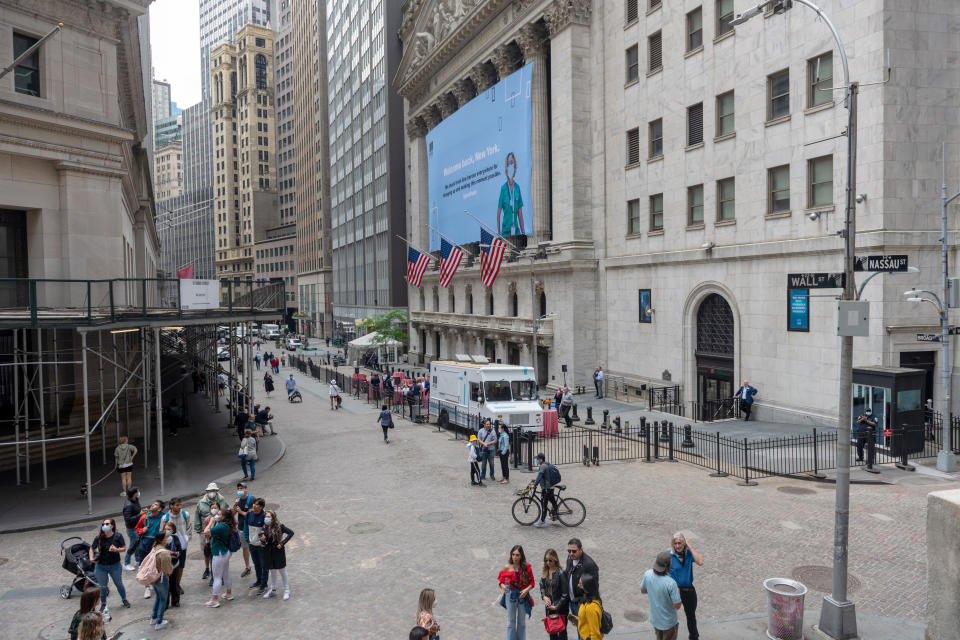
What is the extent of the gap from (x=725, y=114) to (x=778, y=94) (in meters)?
3.11

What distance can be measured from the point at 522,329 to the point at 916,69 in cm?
2494

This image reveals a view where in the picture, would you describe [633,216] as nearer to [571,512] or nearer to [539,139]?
[539,139]

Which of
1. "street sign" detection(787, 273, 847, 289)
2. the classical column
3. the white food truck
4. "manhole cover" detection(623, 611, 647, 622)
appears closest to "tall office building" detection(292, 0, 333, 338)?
the classical column

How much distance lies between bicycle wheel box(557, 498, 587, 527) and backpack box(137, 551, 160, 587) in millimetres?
8084

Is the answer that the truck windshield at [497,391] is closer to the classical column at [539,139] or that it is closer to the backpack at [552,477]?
the backpack at [552,477]

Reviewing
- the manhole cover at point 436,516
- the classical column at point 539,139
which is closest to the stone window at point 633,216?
the classical column at point 539,139

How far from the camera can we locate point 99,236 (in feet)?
70.4

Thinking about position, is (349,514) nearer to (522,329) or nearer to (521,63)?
(522,329)

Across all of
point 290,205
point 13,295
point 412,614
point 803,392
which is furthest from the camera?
point 290,205

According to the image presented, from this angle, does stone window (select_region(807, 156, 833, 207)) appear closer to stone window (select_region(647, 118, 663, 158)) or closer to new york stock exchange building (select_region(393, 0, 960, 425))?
new york stock exchange building (select_region(393, 0, 960, 425))

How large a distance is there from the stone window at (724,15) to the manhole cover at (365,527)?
2563 centimetres

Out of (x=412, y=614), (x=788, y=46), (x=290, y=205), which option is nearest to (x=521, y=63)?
(x=788, y=46)

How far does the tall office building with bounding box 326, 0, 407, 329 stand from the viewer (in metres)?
73.3

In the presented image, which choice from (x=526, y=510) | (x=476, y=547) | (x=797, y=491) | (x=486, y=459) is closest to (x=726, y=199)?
(x=797, y=491)
